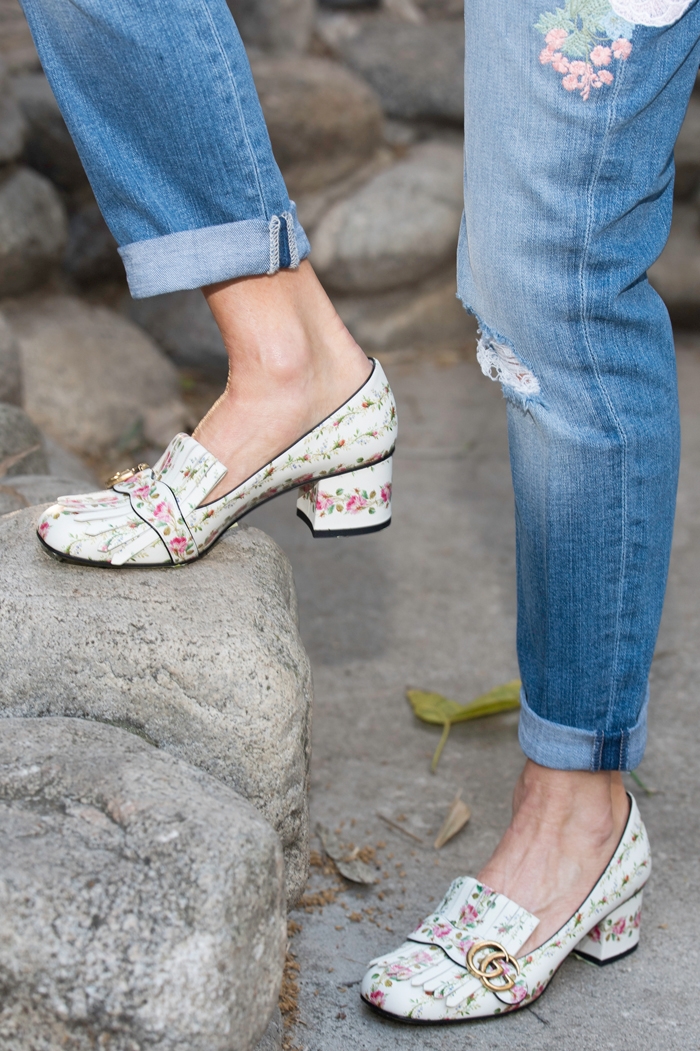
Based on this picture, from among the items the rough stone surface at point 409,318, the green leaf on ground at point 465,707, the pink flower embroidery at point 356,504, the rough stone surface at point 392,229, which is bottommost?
the rough stone surface at point 409,318

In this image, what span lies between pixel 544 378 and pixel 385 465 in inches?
11.2

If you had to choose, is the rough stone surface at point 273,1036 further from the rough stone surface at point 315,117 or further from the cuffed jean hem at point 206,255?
the rough stone surface at point 315,117

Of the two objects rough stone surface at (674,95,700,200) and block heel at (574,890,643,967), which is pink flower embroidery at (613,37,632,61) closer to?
block heel at (574,890,643,967)

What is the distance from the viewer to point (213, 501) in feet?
3.74

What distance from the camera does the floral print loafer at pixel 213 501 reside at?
1.12 metres

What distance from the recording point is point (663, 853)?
4.67ft

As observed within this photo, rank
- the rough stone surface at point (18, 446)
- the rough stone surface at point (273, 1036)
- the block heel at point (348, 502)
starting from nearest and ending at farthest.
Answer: the rough stone surface at point (273, 1036) → the block heel at point (348, 502) → the rough stone surface at point (18, 446)

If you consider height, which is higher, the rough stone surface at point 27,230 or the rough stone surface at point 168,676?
the rough stone surface at point 168,676

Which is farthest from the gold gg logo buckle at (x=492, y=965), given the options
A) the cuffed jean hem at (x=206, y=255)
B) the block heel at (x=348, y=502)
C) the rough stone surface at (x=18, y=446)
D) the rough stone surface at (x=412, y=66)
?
the rough stone surface at (x=412, y=66)

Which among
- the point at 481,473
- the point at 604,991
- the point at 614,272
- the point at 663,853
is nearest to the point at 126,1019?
the point at 604,991

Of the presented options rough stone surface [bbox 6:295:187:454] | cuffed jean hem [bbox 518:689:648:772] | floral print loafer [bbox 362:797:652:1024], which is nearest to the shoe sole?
cuffed jean hem [bbox 518:689:648:772]

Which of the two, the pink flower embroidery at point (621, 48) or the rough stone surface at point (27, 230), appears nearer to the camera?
the pink flower embroidery at point (621, 48)

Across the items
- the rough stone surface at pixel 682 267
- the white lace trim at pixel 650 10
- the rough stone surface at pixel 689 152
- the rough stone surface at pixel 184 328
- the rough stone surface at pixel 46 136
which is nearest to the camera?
the white lace trim at pixel 650 10

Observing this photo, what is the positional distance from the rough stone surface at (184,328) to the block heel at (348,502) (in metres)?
2.33
